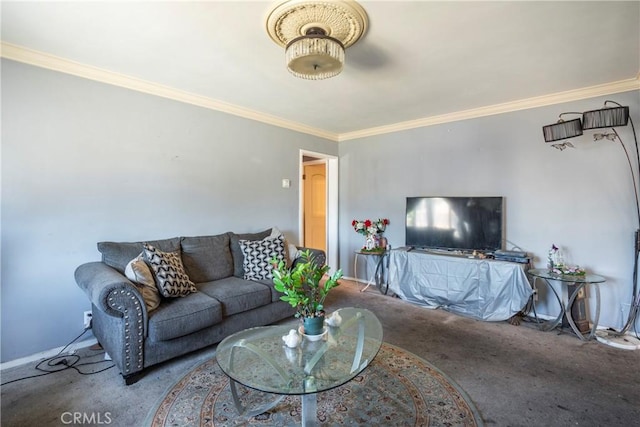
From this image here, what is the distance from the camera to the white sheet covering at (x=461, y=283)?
124 inches

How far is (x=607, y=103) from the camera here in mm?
3014

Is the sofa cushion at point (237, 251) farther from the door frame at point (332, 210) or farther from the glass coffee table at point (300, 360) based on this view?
the door frame at point (332, 210)

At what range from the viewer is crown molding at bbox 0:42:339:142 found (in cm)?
231

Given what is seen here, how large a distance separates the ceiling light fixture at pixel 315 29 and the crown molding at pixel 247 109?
1.60 meters

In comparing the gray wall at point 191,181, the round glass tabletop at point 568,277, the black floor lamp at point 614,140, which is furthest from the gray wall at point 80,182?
the black floor lamp at point 614,140

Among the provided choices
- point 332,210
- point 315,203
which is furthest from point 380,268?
point 315,203

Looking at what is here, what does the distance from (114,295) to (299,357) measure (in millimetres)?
1297

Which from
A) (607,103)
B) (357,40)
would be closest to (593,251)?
(607,103)

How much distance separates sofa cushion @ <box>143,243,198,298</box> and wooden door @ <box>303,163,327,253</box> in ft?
10.9

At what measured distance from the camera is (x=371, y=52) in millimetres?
2330

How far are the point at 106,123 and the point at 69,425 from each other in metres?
2.33

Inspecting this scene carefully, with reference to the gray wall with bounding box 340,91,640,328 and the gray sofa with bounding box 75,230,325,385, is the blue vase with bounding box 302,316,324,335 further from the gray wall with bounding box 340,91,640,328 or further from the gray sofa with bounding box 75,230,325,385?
the gray wall with bounding box 340,91,640,328

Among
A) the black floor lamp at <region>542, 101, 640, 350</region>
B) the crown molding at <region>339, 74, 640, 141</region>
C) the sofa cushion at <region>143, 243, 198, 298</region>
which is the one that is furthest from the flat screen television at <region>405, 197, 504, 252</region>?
the sofa cushion at <region>143, 243, 198, 298</region>

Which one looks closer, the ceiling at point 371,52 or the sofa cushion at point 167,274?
the ceiling at point 371,52
